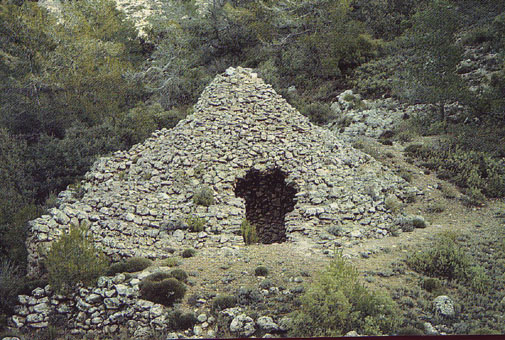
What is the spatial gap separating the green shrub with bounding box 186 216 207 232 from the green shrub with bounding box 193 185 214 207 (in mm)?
609

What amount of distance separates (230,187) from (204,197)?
942mm

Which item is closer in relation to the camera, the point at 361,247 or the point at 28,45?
the point at 361,247

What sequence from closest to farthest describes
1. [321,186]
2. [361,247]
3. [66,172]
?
1. [361,247]
2. [321,186]
3. [66,172]

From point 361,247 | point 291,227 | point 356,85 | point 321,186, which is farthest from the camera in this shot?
point 356,85

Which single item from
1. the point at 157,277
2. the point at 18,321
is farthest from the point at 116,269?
the point at 18,321

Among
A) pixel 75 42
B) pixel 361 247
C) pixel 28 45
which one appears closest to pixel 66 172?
pixel 28 45

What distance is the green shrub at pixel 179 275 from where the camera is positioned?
8297mm

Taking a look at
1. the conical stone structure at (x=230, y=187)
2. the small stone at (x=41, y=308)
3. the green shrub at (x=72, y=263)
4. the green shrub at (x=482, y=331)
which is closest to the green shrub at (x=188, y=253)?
the conical stone structure at (x=230, y=187)

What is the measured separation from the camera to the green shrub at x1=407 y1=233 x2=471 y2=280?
792 cm

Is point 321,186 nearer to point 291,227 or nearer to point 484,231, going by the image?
point 291,227

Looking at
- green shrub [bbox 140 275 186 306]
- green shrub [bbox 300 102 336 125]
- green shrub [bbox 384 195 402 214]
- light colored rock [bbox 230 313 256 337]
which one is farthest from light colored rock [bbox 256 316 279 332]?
green shrub [bbox 300 102 336 125]

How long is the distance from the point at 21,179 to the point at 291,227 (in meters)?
11.2

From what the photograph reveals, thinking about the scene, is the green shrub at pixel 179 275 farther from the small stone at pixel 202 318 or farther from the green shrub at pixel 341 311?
the green shrub at pixel 341 311

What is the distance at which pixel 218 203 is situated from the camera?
1112 centimetres
